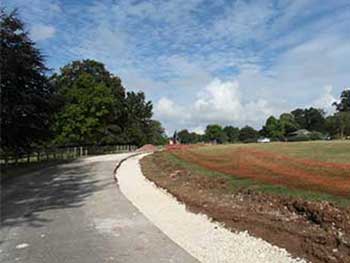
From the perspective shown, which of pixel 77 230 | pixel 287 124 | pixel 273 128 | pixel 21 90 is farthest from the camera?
pixel 287 124

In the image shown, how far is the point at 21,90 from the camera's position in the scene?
88.3 ft

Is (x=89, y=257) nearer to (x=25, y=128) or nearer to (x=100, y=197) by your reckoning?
(x=100, y=197)

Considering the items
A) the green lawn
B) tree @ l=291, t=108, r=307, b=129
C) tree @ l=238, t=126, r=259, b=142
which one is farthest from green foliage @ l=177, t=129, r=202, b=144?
the green lawn

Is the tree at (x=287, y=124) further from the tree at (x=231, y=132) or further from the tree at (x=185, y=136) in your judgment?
the tree at (x=185, y=136)

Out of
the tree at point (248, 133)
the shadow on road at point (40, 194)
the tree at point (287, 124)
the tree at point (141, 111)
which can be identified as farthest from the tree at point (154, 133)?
the shadow on road at point (40, 194)

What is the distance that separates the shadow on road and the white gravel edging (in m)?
2.33

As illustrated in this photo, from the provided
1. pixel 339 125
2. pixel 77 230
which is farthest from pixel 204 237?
pixel 339 125

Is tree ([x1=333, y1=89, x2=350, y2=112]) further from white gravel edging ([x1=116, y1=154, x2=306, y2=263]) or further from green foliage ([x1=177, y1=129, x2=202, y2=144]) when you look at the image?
white gravel edging ([x1=116, y1=154, x2=306, y2=263])

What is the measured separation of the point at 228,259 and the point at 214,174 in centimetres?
1259

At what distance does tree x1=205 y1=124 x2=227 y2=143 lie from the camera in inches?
6216

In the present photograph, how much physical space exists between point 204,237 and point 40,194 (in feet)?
27.8

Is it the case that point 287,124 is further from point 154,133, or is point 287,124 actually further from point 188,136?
point 154,133

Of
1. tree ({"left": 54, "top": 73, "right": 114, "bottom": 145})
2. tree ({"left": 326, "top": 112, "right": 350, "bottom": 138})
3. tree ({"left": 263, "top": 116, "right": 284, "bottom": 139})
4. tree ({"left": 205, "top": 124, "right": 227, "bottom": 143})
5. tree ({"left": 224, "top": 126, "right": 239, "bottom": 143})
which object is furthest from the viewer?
tree ({"left": 224, "top": 126, "right": 239, "bottom": 143})

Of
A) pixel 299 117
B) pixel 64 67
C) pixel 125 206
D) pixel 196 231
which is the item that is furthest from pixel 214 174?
pixel 299 117
